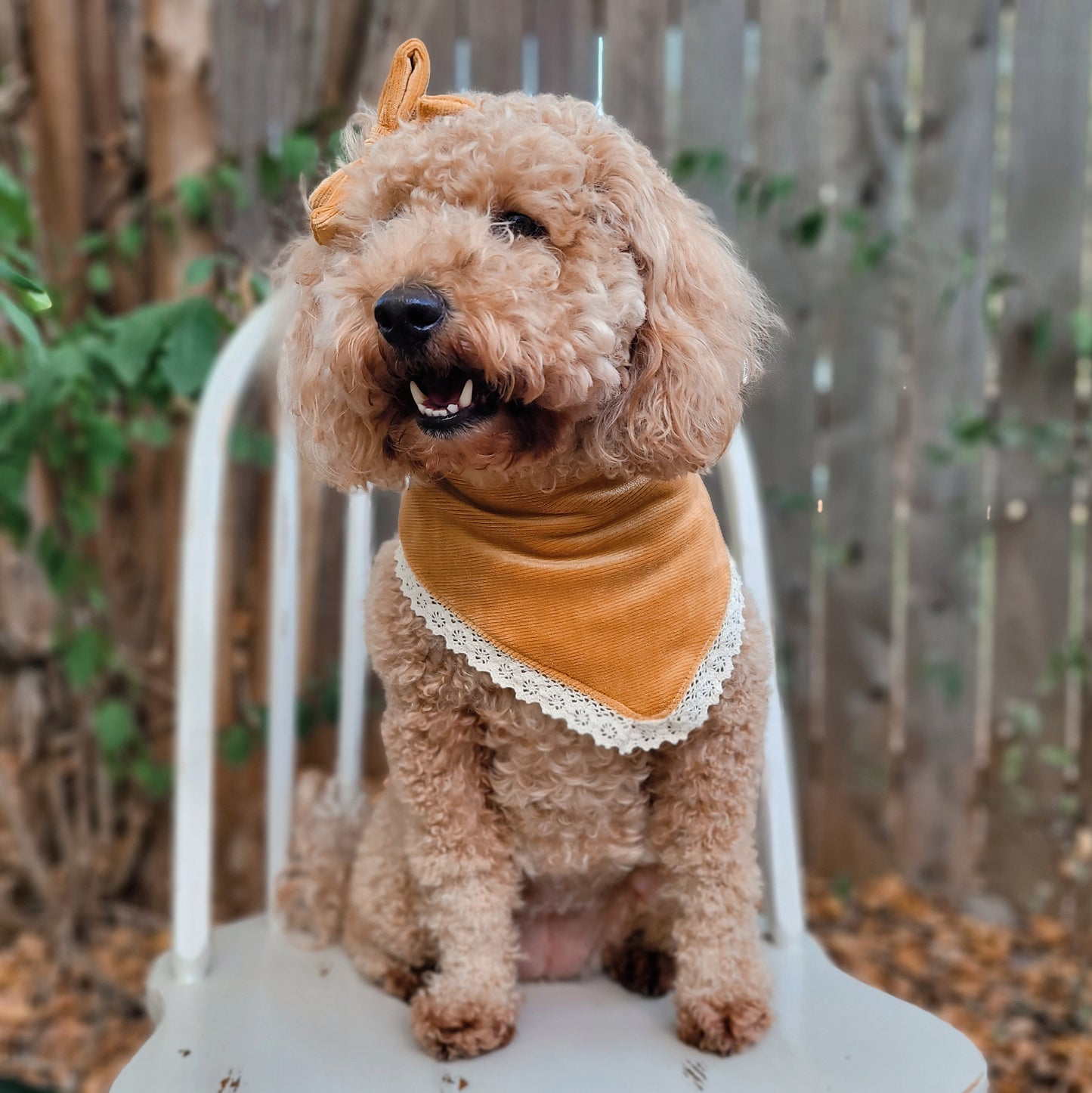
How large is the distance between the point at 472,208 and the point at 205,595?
1.71 feet

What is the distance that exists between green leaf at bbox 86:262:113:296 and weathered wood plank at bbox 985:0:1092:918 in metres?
1.38

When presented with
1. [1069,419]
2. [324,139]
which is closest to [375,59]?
[324,139]

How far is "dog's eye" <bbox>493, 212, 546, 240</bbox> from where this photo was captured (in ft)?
2.23

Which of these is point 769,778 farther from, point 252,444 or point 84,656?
point 84,656

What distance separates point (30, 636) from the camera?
1597 mm

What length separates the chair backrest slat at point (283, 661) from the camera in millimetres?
1095

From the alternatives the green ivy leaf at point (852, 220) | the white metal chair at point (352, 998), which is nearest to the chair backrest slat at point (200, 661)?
the white metal chair at point (352, 998)

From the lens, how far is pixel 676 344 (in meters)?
0.69

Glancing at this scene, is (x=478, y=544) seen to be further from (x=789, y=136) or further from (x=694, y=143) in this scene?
(x=789, y=136)

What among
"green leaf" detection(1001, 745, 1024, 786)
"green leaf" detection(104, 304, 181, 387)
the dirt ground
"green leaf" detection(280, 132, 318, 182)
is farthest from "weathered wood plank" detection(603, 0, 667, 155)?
the dirt ground

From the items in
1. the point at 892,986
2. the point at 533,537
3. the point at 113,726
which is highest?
the point at 533,537

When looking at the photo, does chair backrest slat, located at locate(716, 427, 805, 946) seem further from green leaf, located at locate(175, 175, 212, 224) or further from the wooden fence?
green leaf, located at locate(175, 175, 212, 224)

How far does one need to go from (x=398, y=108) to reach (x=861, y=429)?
0.99m

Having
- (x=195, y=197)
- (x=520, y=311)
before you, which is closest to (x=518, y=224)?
(x=520, y=311)
